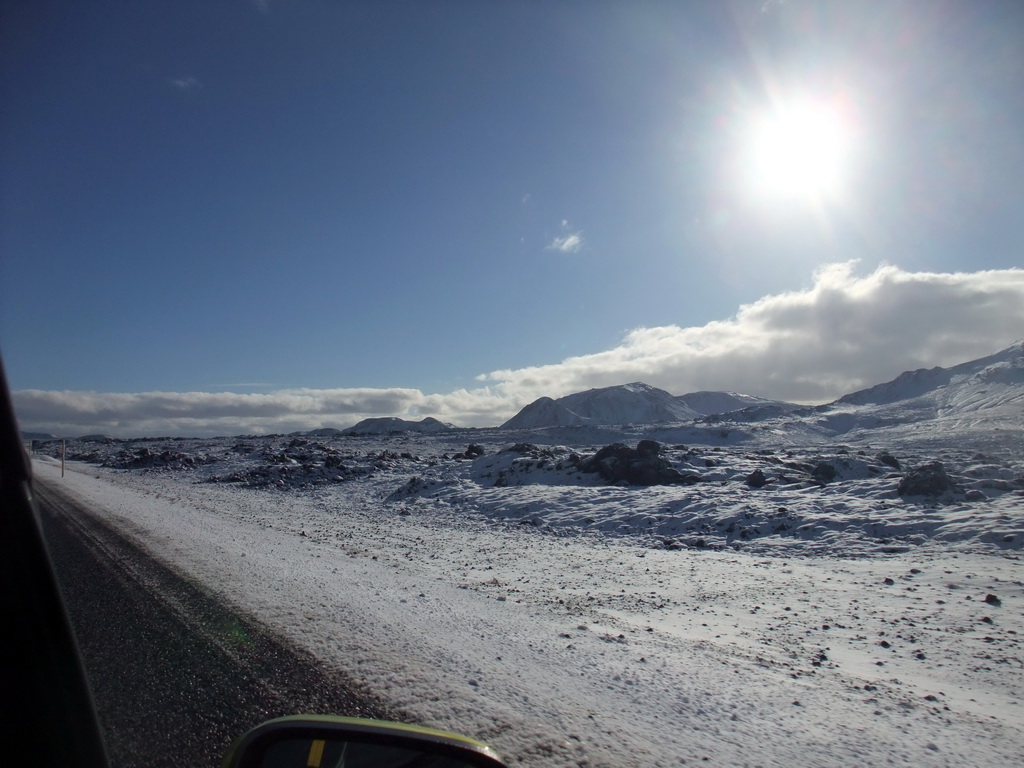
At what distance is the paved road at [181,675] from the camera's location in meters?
4.28

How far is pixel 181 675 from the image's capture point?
5250 millimetres

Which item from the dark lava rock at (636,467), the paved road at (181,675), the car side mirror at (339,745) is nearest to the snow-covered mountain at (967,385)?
the dark lava rock at (636,467)

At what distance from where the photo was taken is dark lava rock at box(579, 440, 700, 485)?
23.6 metres

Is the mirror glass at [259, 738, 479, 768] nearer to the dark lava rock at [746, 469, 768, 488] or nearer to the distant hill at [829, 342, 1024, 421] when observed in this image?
the dark lava rock at [746, 469, 768, 488]

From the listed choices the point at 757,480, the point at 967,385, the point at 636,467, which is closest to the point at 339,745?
the point at 757,480

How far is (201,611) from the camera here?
7105 millimetres

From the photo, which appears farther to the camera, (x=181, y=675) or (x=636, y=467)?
(x=636, y=467)

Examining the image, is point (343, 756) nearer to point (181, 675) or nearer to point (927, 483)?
point (181, 675)

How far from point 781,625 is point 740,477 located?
16.3 metres

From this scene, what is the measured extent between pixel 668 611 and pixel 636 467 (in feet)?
51.7

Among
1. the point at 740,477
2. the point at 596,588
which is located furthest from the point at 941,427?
the point at 596,588

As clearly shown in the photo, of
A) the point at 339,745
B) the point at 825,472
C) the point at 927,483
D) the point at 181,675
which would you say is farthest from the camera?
the point at 825,472

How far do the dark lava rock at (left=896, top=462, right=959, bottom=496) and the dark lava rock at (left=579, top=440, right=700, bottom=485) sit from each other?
7600mm

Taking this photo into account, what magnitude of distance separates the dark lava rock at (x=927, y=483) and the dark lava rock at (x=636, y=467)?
760 centimetres
